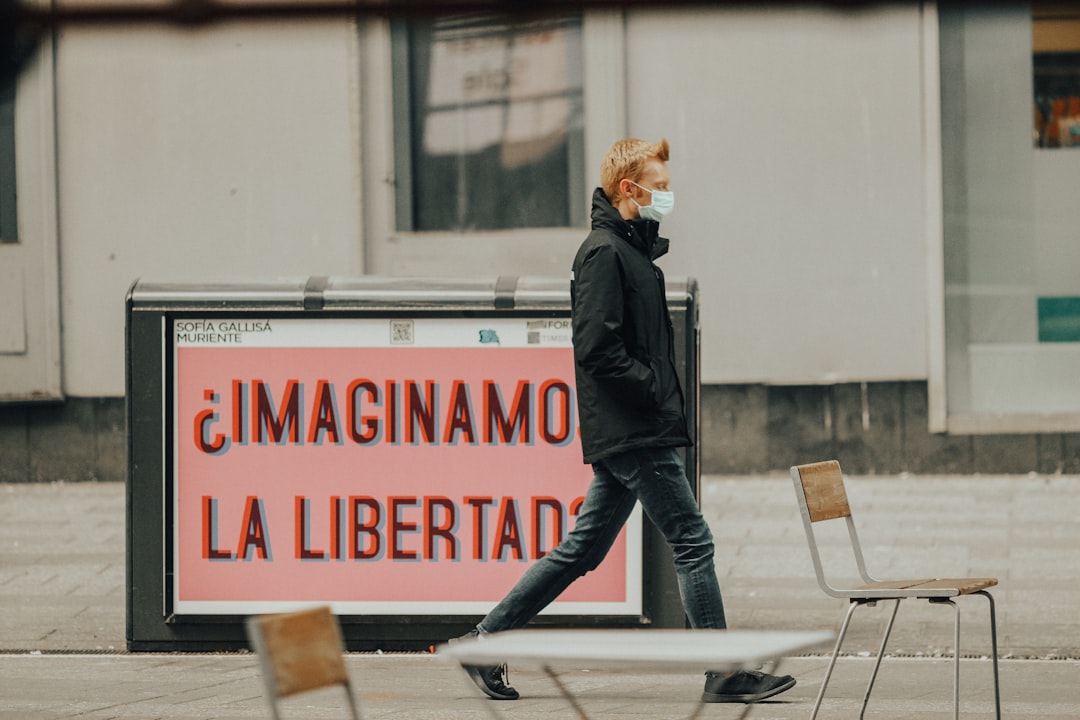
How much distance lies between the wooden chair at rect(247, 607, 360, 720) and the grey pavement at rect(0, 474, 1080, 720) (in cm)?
54

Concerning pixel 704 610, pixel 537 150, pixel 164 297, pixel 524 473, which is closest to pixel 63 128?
pixel 537 150

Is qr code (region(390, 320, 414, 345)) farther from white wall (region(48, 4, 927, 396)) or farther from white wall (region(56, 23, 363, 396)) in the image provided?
white wall (region(56, 23, 363, 396))

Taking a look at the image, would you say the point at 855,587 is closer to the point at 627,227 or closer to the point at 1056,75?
the point at 627,227

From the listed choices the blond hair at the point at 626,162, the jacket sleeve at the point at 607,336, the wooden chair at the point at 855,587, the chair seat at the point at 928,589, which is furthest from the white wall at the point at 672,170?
the chair seat at the point at 928,589

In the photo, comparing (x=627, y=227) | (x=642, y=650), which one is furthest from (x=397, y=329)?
(x=642, y=650)

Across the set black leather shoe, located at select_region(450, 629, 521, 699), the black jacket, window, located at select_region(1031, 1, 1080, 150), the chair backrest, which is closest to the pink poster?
black leather shoe, located at select_region(450, 629, 521, 699)

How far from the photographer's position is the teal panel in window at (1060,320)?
12.1 metres

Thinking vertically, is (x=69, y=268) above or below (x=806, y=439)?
above

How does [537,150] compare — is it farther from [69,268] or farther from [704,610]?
[704,610]

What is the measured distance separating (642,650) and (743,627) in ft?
12.5

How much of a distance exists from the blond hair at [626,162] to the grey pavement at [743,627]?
1671mm

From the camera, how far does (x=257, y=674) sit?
6082mm

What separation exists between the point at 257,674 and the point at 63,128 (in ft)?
24.1

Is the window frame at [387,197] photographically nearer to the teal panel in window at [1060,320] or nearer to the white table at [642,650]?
the teal panel in window at [1060,320]
